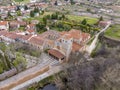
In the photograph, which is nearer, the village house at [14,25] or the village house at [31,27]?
the village house at [31,27]

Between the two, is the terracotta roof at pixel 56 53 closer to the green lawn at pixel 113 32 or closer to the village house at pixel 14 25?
the green lawn at pixel 113 32

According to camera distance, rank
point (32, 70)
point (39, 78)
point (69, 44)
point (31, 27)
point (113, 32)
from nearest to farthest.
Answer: point (39, 78), point (32, 70), point (69, 44), point (113, 32), point (31, 27)

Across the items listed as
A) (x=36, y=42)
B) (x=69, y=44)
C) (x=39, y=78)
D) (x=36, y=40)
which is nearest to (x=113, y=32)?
(x=69, y=44)

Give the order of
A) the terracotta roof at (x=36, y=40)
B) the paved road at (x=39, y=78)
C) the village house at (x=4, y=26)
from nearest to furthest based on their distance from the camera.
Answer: the paved road at (x=39, y=78)
the terracotta roof at (x=36, y=40)
the village house at (x=4, y=26)

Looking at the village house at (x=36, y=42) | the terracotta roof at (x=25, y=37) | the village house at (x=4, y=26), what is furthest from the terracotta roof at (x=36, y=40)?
the village house at (x=4, y=26)

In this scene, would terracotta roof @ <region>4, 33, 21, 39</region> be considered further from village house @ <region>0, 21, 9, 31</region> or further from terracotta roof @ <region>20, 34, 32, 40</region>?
village house @ <region>0, 21, 9, 31</region>

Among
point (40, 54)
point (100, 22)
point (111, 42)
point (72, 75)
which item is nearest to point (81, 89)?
point (72, 75)

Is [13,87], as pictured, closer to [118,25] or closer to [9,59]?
[9,59]

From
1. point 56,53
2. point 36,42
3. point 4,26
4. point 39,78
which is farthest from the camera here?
point 4,26

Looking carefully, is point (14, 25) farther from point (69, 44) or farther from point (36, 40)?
point (69, 44)
